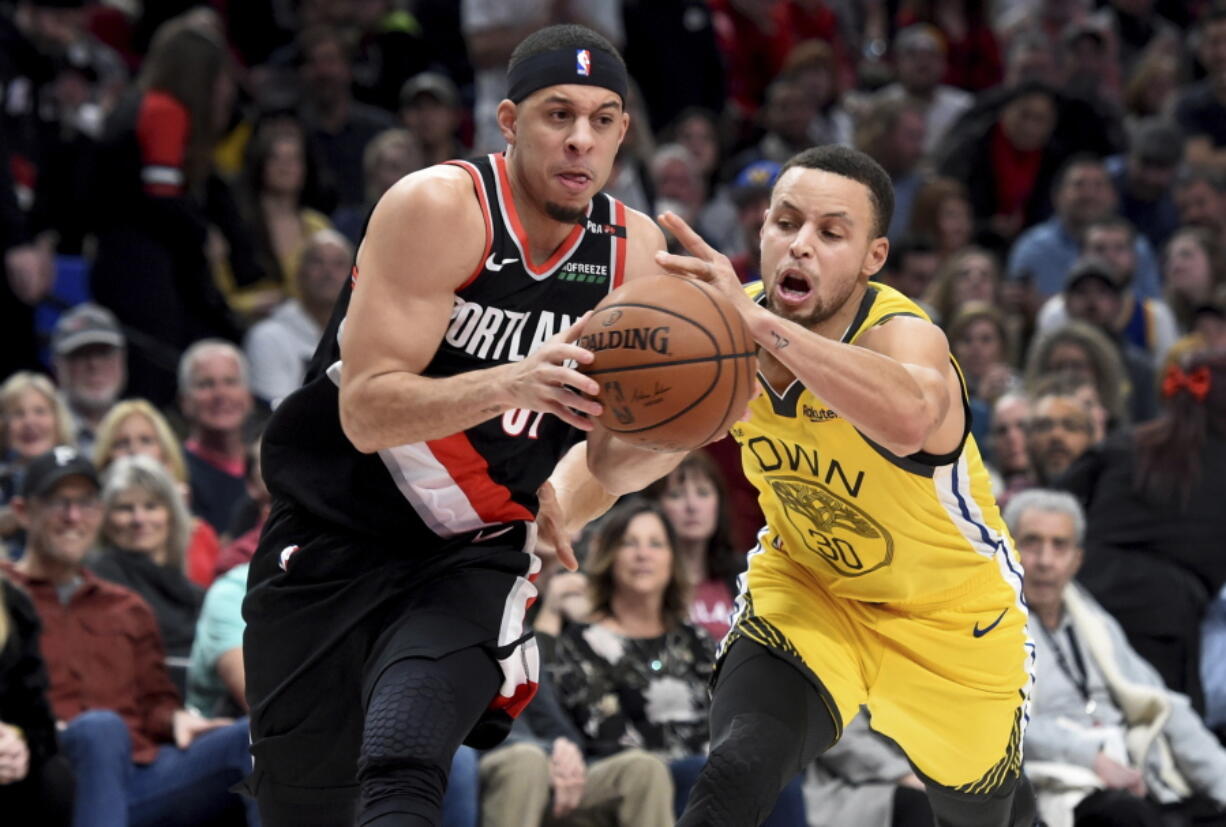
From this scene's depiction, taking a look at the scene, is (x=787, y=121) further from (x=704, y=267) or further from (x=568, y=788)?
(x=704, y=267)

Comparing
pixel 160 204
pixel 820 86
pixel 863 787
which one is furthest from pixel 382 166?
pixel 863 787

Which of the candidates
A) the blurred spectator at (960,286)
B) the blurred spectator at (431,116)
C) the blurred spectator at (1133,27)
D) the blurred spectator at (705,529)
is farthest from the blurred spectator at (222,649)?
the blurred spectator at (1133,27)

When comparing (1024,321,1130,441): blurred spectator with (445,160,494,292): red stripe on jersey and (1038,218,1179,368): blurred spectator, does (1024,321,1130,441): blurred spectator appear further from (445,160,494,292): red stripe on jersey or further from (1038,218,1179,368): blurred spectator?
(445,160,494,292): red stripe on jersey

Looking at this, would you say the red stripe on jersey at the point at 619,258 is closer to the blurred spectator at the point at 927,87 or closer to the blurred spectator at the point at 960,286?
the blurred spectator at the point at 960,286

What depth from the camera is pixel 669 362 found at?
4145 millimetres

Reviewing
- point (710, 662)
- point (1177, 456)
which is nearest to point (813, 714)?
point (710, 662)

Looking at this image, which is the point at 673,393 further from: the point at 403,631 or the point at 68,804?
the point at 68,804

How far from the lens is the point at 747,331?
4.30m

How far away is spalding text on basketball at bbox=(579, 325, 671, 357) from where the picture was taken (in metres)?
4.12

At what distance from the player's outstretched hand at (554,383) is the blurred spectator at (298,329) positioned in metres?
5.69

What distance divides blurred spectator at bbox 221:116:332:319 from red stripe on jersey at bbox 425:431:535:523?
232 inches

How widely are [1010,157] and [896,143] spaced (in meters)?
0.87

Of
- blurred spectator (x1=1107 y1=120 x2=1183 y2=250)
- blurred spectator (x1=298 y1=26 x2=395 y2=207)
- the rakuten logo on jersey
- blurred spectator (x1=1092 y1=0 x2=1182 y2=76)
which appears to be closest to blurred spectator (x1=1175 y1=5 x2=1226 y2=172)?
blurred spectator (x1=1107 y1=120 x2=1183 y2=250)

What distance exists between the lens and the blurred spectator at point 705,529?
311 inches
